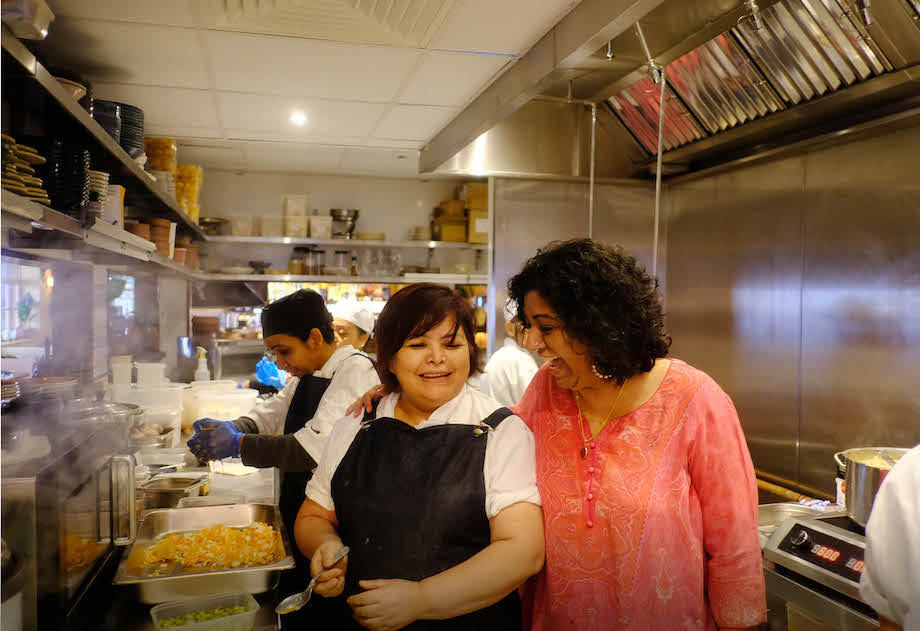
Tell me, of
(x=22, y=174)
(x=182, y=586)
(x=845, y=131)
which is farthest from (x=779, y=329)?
(x=22, y=174)

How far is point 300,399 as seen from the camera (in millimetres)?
2600

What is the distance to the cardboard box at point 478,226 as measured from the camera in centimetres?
593

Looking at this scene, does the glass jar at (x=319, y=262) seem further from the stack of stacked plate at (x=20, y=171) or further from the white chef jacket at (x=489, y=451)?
the white chef jacket at (x=489, y=451)

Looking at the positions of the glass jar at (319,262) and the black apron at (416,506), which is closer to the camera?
the black apron at (416,506)

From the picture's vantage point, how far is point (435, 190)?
6.30m

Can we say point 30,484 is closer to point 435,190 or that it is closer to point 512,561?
point 512,561

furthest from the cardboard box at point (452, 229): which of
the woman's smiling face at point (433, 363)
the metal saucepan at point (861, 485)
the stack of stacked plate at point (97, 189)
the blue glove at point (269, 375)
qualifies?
the woman's smiling face at point (433, 363)

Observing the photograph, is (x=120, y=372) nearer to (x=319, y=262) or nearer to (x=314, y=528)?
(x=319, y=262)

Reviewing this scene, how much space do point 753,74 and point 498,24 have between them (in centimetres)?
137

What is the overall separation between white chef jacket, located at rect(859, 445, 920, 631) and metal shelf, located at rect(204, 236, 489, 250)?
444cm

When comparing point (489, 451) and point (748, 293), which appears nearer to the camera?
point (489, 451)

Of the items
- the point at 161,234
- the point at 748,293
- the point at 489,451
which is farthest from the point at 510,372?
the point at 489,451

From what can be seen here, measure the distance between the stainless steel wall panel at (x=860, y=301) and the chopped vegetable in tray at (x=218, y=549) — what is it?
2.54m

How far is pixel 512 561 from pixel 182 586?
0.98 meters
